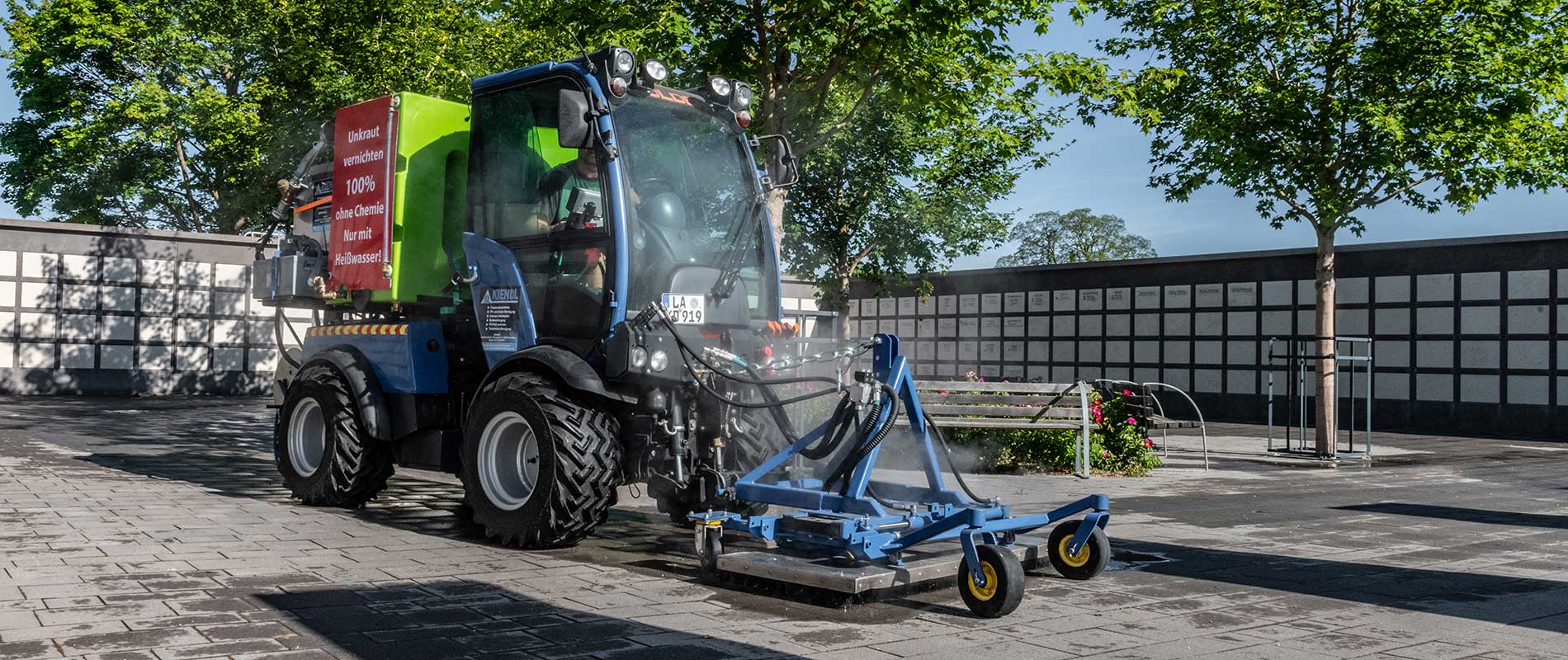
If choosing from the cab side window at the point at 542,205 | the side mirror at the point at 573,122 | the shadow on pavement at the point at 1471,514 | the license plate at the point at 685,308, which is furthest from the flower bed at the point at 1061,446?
the side mirror at the point at 573,122

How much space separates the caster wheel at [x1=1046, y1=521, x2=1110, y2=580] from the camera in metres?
6.26

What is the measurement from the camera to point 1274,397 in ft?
89.0

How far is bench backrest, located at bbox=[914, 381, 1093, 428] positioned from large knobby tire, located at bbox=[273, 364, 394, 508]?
603 cm

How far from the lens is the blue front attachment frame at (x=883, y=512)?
19.3 feet

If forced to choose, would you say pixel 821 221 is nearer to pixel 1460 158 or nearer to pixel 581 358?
pixel 1460 158

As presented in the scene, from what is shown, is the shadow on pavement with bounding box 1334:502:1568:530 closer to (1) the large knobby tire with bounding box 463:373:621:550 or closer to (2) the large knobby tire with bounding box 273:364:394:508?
(1) the large knobby tire with bounding box 463:373:621:550

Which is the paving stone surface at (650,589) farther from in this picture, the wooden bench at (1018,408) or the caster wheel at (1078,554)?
the wooden bench at (1018,408)

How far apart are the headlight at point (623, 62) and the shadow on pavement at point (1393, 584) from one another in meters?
4.16

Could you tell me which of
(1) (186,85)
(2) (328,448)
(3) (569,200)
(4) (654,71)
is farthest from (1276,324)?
(1) (186,85)

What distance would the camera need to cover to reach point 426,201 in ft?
28.3

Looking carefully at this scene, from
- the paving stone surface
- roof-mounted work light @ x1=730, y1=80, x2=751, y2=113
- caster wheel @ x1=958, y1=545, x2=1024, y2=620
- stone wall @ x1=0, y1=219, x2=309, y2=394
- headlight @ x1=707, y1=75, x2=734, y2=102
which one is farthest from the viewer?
stone wall @ x1=0, y1=219, x2=309, y2=394

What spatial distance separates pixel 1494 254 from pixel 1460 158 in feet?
35.9

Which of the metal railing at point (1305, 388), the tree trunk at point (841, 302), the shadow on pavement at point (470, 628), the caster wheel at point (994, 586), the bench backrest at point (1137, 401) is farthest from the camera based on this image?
the tree trunk at point (841, 302)

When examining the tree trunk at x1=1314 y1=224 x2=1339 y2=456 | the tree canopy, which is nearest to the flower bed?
the tree trunk at x1=1314 y1=224 x2=1339 y2=456
